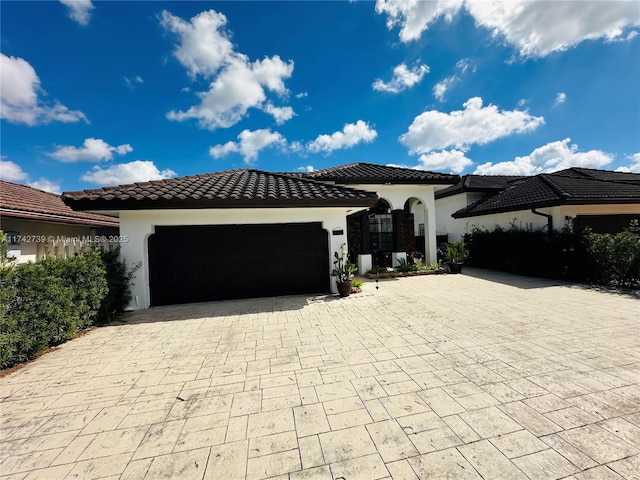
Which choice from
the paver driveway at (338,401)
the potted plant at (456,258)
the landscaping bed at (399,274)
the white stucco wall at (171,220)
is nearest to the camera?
the paver driveway at (338,401)

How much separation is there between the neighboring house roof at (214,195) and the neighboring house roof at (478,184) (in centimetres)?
1084

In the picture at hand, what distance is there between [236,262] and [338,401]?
18.7ft

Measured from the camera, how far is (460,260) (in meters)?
11.3

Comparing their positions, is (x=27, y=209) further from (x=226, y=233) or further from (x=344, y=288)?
(x=344, y=288)

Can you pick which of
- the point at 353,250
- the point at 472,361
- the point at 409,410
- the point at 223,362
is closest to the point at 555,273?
the point at 353,250

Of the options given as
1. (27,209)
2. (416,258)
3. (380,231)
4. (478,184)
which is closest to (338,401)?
(416,258)

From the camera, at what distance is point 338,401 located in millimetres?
2975

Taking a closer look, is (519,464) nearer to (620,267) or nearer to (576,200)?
(620,267)

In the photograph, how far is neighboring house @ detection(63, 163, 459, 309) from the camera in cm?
689

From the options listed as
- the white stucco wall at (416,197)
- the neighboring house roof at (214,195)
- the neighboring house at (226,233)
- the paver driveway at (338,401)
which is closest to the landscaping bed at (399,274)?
the white stucco wall at (416,197)

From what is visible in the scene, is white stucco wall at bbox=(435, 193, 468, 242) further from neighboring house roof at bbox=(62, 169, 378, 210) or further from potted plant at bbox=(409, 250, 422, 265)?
neighboring house roof at bbox=(62, 169, 378, 210)

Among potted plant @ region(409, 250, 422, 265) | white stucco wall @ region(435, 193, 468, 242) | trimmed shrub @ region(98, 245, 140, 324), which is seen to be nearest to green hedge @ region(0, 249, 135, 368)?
trimmed shrub @ region(98, 245, 140, 324)

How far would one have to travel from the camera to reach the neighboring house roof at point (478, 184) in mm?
15828

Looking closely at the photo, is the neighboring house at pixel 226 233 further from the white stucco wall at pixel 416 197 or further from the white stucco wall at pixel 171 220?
the white stucco wall at pixel 416 197
